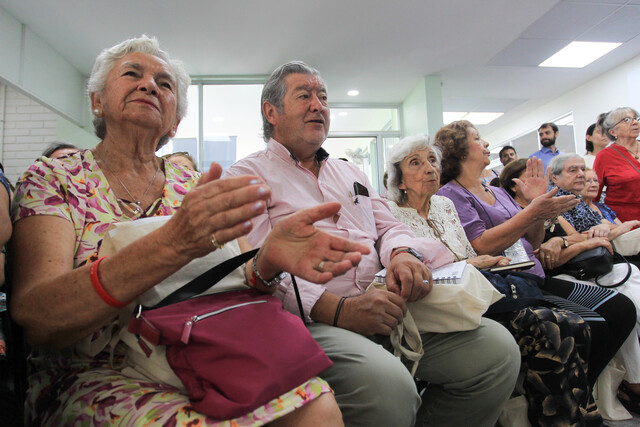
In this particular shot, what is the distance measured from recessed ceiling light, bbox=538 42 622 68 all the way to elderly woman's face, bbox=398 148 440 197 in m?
4.94

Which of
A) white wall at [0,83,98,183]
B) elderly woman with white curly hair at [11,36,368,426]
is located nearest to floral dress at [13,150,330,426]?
elderly woman with white curly hair at [11,36,368,426]

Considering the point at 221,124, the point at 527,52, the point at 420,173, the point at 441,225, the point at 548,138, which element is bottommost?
the point at 441,225

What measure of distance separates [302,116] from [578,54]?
605 cm

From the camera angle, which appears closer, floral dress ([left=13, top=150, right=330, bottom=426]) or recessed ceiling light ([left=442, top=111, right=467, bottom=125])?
floral dress ([left=13, top=150, right=330, bottom=426])

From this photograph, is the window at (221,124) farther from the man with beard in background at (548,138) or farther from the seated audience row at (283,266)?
the seated audience row at (283,266)

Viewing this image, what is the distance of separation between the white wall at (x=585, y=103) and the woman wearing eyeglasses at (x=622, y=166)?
3.32 m

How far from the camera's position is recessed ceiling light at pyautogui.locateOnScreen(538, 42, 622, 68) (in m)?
5.62

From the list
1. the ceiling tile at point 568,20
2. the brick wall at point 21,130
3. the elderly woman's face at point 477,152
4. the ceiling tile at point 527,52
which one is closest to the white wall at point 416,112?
the ceiling tile at point 527,52

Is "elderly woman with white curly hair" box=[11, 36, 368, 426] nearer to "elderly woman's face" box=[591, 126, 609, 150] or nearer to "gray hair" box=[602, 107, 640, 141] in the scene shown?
"gray hair" box=[602, 107, 640, 141]

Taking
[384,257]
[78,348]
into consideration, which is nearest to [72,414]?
[78,348]

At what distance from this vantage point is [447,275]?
128cm

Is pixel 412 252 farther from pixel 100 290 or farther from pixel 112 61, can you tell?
pixel 112 61

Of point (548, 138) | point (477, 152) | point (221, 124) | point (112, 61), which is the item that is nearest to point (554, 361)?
point (477, 152)

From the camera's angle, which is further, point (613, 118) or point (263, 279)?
point (613, 118)
